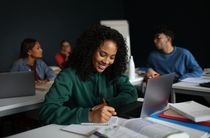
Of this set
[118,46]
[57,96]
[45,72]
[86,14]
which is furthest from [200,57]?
[57,96]

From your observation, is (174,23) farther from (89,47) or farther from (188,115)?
(188,115)

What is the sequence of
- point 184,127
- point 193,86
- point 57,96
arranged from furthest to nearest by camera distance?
point 193,86, point 57,96, point 184,127

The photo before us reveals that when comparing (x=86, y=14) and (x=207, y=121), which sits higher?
(x=86, y=14)

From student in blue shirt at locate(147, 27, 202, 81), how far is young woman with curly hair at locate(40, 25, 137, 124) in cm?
110

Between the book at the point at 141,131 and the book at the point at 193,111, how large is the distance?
214 millimetres

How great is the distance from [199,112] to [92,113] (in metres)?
0.53

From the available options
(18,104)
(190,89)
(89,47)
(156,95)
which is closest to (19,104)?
(18,104)

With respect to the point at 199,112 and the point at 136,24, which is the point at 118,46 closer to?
the point at 199,112

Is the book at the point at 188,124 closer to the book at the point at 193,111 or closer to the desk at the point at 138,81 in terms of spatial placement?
the book at the point at 193,111

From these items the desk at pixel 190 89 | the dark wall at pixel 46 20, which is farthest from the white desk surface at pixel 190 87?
the dark wall at pixel 46 20

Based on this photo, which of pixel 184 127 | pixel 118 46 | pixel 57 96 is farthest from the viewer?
pixel 118 46

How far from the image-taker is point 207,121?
124 cm

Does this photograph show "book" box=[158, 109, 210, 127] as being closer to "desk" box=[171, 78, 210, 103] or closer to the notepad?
the notepad

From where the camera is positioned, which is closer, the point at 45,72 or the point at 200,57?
the point at 45,72
